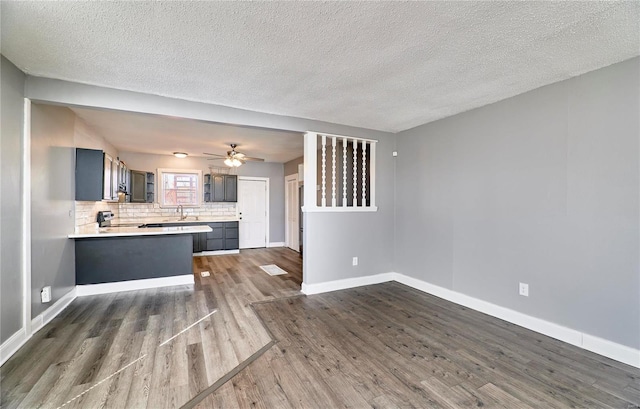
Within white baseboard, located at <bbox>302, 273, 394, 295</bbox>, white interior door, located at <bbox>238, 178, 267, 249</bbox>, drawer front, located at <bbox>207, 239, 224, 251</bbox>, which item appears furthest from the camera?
white interior door, located at <bbox>238, 178, 267, 249</bbox>

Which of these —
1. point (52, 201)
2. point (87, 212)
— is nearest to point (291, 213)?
point (87, 212)

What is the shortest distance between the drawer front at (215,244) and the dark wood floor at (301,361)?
3.28 m

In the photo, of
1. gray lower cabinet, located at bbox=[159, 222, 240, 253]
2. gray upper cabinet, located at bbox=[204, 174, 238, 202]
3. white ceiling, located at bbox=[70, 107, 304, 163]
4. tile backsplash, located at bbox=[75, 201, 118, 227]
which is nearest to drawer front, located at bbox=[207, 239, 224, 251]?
gray lower cabinet, located at bbox=[159, 222, 240, 253]

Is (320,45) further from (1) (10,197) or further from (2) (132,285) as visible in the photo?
(2) (132,285)

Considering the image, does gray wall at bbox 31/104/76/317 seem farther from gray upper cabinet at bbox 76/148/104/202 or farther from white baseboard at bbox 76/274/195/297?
white baseboard at bbox 76/274/195/297

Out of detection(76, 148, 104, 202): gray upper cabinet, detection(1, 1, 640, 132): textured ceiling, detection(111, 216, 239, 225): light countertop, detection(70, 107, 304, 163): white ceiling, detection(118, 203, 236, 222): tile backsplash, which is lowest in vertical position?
detection(111, 216, 239, 225): light countertop

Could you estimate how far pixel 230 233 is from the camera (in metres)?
6.98

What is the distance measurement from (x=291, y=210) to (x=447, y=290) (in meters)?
4.89

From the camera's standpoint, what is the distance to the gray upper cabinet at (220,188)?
7117 millimetres

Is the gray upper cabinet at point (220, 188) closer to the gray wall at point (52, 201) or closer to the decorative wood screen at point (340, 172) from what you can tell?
the decorative wood screen at point (340, 172)

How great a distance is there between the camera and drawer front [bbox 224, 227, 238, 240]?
22.8 feet

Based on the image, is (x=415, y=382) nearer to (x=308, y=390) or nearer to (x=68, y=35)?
(x=308, y=390)

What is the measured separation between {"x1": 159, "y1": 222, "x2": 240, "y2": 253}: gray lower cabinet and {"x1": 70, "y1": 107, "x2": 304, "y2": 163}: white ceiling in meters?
1.82

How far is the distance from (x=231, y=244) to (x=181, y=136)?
307cm
